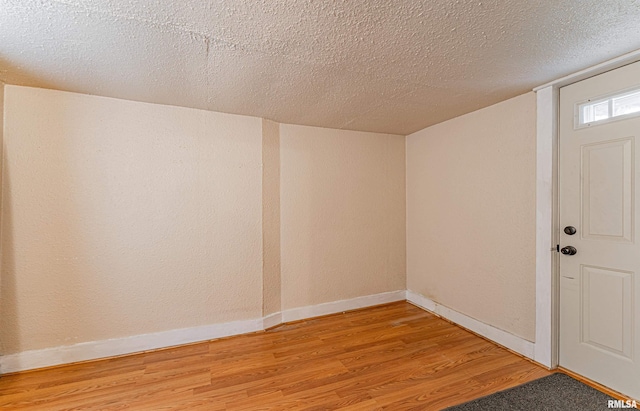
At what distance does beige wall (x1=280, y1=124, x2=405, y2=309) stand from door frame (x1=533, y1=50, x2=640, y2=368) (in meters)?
1.60

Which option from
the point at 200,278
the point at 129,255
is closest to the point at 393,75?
the point at 200,278

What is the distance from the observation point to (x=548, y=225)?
2.07m

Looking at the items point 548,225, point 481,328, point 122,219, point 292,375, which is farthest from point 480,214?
point 122,219

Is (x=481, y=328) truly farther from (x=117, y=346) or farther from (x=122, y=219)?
(x=122, y=219)

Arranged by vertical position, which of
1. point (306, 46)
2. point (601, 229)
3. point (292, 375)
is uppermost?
point (306, 46)

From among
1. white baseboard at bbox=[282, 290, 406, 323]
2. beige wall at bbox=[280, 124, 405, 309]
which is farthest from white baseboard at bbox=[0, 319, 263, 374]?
beige wall at bbox=[280, 124, 405, 309]

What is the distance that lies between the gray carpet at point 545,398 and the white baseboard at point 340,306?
1639 millimetres

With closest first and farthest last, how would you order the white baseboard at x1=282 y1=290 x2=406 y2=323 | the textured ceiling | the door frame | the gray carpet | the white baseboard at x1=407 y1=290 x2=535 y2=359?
the textured ceiling → the gray carpet → the door frame → the white baseboard at x1=407 y1=290 x2=535 y2=359 → the white baseboard at x1=282 y1=290 x2=406 y2=323

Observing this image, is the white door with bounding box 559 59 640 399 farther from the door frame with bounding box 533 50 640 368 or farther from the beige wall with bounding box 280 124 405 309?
the beige wall with bounding box 280 124 405 309

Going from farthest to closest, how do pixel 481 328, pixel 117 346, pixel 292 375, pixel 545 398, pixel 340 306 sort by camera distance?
pixel 340 306 → pixel 481 328 → pixel 117 346 → pixel 292 375 → pixel 545 398

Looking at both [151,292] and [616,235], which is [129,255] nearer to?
[151,292]

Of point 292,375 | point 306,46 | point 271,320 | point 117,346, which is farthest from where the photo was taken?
point 271,320

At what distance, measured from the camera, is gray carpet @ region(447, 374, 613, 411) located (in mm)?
1665

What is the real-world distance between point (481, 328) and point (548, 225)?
3.84 ft
